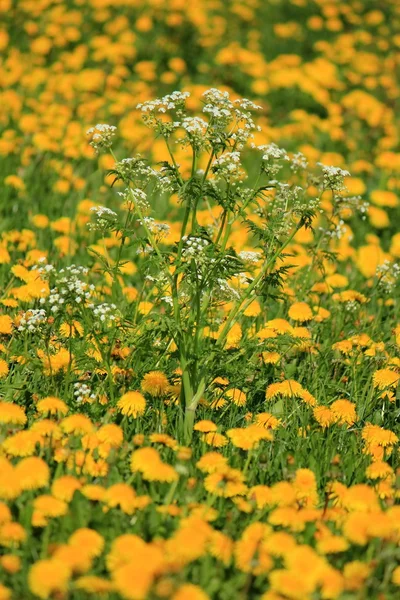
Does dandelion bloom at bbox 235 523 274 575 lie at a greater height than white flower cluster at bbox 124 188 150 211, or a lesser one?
lesser

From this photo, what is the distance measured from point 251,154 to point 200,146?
3.43 metres

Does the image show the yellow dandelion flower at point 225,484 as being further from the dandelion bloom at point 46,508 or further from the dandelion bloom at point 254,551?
the dandelion bloom at point 46,508

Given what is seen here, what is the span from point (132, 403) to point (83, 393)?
19 centimetres

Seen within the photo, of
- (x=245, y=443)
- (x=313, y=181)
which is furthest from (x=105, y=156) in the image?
(x=245, y=443)

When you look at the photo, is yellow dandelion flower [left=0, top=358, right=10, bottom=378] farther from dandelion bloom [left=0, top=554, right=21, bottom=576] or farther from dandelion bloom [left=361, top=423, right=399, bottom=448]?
dandelion bloom [left=361, top=423, right=399, bottom=448]

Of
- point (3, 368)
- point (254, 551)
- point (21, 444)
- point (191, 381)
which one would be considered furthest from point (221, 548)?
point (3, 368)

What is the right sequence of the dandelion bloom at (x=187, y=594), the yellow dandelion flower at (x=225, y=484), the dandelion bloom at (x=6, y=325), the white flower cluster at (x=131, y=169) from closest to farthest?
the dandelion bloom at (x=187, y=594) < the yellow dandelion flower at (x=225, y=484) < the white flower cluster at (x=131, y=169) < the dandelion bloom at (x=6, y=325)

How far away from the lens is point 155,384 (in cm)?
310

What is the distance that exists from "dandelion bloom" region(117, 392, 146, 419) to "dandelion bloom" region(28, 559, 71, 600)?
0.91 metres

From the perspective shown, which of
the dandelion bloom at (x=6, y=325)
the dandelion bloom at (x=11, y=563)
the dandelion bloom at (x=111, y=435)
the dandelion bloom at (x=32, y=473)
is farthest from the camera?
the dandelion bloom at (x=6, y=325)


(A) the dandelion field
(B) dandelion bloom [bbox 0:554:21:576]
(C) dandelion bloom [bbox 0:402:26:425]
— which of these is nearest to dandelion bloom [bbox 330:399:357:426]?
(A) the dandelion field

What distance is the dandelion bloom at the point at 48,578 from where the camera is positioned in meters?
1.98

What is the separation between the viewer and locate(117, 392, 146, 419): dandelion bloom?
2.89 meters

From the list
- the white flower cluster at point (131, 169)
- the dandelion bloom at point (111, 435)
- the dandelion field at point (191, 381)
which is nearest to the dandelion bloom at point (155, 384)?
the dandelion field at point (191, 381)
